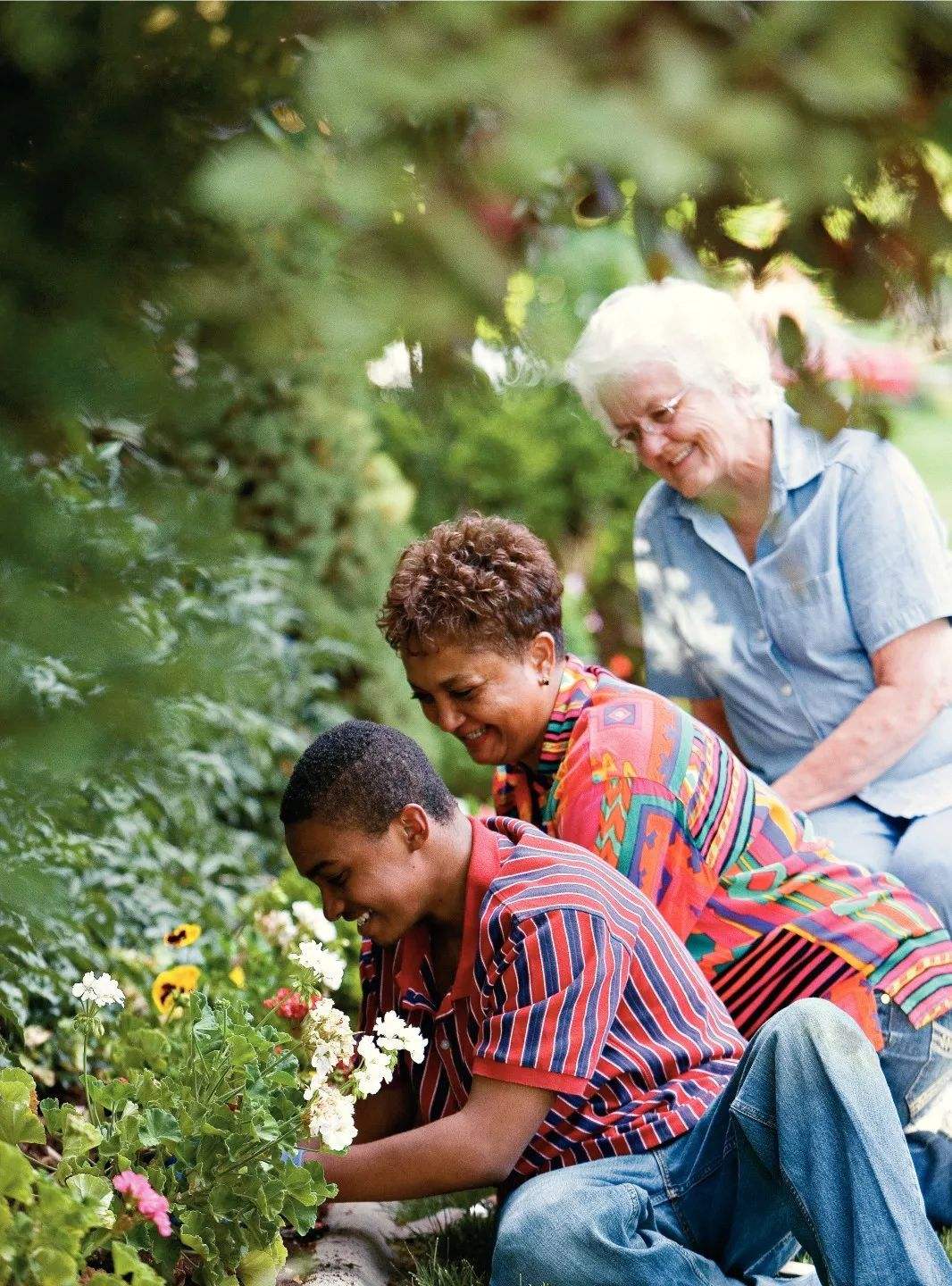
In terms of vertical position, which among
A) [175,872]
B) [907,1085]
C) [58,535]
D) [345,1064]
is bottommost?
[175,872]

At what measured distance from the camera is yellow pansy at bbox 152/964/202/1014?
2.86m

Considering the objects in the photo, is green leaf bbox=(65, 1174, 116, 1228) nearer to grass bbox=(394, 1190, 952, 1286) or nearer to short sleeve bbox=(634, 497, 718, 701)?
grass bbox=(394, 1190, 952, 1286)

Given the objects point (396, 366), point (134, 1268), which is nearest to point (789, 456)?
point (134, 1268)

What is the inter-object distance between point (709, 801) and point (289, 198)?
1.85 m

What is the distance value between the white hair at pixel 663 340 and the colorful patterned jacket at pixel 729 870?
67 cm

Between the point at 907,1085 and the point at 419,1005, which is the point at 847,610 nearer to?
the point at 907,1085

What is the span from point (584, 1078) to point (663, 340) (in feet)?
4.78

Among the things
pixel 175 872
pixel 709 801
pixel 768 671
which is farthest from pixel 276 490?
pixel 709 801

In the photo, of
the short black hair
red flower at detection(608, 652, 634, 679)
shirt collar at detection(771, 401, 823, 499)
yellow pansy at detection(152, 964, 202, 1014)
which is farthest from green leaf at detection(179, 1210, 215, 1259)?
red flower at detection(608, 652, 634, 679)

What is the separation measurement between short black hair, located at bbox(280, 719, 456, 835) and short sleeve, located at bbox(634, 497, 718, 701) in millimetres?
1176

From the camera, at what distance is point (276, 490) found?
4953 millimetres

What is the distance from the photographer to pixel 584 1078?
220 cm

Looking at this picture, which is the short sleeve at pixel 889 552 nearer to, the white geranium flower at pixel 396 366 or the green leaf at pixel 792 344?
the green leaf at pixel 792 344

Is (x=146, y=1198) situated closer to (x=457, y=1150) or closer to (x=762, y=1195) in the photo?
(x=457, y=1150)
